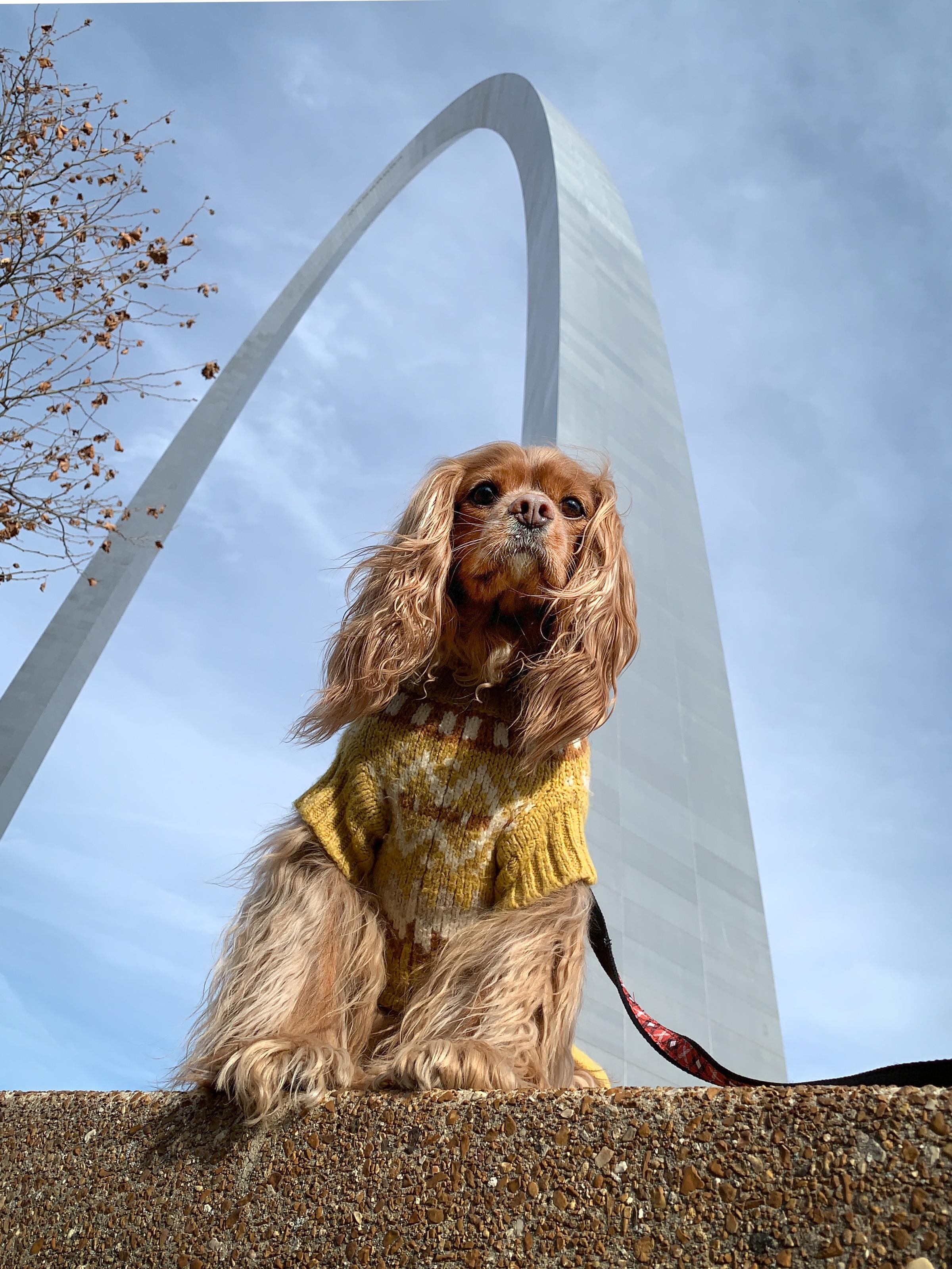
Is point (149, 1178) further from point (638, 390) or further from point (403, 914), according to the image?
point (638, 390)

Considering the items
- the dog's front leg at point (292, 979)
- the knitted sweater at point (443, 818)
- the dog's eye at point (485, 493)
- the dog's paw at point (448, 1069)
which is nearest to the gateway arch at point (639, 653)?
the dog's eye at point (485, 493)

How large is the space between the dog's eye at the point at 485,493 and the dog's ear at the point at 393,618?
5 cm

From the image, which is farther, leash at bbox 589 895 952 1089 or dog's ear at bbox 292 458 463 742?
dog's ear at bbox 292 458 463 742

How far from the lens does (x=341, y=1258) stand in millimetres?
1141

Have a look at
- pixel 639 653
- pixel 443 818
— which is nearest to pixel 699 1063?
pixel 443 818

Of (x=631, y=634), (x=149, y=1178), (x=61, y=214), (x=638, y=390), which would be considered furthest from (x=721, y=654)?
(x=149, y=1178)

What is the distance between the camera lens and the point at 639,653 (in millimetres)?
6734

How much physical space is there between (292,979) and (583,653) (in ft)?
2.28

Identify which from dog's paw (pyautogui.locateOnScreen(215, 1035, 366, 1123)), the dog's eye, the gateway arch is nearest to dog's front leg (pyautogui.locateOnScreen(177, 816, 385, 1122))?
dog's paw (pyautogui.locateOnScreen(215, 1035, 366, 1123))

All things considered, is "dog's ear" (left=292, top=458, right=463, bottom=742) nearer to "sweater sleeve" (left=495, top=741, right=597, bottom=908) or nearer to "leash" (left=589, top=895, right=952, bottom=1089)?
"sweater sleeve" (left=495, top=741, right=597, bottom=908)

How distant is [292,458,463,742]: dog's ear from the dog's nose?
5.7 inches

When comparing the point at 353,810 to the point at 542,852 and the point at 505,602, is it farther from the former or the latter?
the point at 505,602

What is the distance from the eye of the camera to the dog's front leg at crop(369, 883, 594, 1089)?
1451 millimetres

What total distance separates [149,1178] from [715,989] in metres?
4.69
